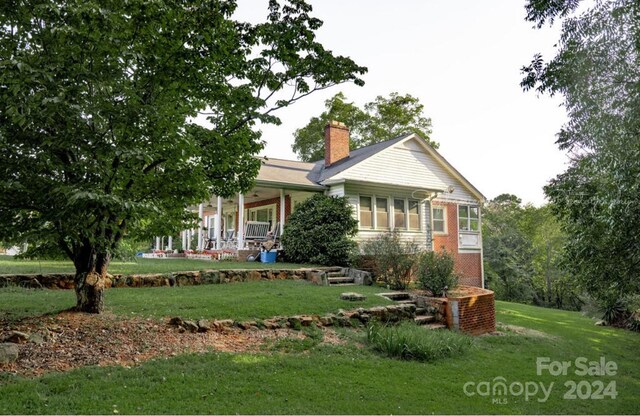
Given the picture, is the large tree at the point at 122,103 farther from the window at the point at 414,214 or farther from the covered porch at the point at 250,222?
the window at the point at 414,214

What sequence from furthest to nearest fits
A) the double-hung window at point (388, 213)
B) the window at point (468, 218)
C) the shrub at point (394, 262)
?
the window at point (468, 218)
the double-hung window at point (388, 213)
the shrub at point (394, 262)

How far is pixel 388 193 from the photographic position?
59.0 feet

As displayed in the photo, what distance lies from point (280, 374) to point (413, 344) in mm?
2516

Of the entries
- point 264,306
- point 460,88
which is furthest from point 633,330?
point 264,306

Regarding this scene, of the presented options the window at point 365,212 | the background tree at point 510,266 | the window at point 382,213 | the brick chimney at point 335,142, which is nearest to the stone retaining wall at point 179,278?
the window at point 365,212

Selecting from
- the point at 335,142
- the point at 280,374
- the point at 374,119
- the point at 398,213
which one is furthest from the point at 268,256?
the point at 374,119

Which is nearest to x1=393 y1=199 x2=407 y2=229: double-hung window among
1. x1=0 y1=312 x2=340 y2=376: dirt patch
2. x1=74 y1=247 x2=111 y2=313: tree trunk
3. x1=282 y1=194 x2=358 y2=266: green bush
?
x1=282 y1=194 x2=358 y2=266: green bush

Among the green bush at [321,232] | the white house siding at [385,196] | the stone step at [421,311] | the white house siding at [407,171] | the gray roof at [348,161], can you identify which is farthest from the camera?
the gray roof at [348,161]

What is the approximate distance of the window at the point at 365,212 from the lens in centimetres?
1717

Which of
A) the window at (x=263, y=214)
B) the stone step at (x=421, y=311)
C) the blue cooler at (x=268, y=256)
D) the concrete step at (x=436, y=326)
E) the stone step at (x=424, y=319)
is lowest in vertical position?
the concrete step at (x=436, y=326)

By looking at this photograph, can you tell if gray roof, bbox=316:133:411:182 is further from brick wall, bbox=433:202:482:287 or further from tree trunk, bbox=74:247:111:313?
tree trunk, bbox=74:247:111:313

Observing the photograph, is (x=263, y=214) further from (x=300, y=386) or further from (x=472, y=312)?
(x=300, y=386)

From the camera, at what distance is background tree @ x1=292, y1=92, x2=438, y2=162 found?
112ft

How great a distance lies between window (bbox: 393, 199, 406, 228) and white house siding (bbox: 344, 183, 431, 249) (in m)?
0.28
